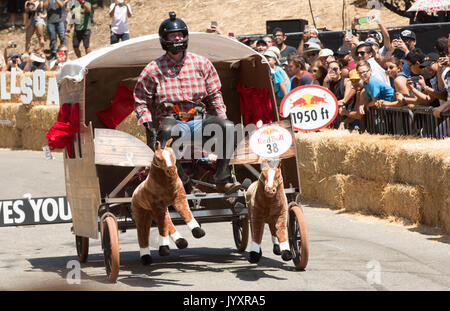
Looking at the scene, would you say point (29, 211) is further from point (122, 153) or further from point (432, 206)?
point (432, 206)

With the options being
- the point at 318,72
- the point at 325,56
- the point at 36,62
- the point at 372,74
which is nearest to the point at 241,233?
the point at 372,74

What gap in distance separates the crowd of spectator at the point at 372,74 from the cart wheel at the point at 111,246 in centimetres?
499

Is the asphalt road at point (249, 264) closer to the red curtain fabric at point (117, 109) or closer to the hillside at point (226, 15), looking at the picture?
the red curtain fabric at point (117, 109)

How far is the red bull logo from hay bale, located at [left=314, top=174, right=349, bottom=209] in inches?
45.0

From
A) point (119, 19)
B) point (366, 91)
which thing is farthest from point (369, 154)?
point (119, 19)

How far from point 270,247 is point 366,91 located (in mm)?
4001

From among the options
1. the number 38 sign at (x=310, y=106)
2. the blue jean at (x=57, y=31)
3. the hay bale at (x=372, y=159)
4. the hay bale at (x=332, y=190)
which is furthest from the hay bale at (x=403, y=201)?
the blue jean at (x=57, y=31)

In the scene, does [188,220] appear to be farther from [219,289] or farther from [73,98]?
[73,98]

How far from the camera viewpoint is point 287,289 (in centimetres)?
824

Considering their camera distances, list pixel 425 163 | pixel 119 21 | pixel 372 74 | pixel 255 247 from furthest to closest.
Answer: pixel 119 21
pixel 372 74
pixel 425 163
pixel 255 247

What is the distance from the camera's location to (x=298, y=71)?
16266 millimetres

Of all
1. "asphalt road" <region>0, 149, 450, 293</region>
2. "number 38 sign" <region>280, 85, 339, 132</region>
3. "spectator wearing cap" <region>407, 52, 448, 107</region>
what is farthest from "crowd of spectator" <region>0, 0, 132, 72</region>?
"spectator wearing cap" <region>407, 52, 448, 107</region>

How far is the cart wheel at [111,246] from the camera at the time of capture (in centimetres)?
879

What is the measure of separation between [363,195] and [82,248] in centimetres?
469
